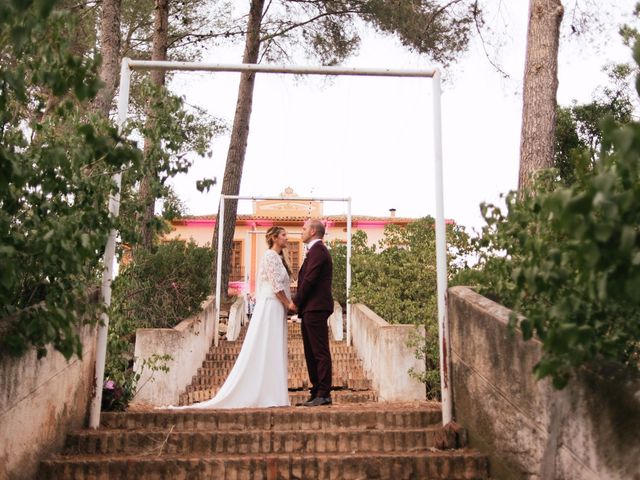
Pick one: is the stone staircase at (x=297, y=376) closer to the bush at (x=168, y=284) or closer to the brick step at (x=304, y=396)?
the brick step at (x=304, y=396)

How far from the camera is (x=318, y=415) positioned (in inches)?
228

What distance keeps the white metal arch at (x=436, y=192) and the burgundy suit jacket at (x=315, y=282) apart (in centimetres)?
163

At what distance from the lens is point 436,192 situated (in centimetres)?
595

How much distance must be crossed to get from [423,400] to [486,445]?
12.2 ft

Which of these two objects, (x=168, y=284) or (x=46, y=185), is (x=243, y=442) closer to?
(x=46, y=185)

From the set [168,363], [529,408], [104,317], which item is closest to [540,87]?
[168,363]

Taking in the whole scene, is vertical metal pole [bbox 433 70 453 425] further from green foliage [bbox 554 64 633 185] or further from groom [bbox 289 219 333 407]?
green foliage [bbox 554 64 633 185]

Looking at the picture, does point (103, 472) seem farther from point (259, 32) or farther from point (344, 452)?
point (259, 32)

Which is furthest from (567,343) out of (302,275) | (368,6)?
(368,6)

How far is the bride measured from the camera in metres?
7.56

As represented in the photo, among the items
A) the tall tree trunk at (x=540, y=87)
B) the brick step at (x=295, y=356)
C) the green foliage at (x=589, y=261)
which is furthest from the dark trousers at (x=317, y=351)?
the brick step at (x=295, y=356)

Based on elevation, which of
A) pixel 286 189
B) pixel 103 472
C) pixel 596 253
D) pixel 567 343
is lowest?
pixel 103 472

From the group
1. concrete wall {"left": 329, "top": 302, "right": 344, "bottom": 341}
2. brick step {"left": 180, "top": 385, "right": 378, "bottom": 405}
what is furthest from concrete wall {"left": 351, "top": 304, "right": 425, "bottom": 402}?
concrete wall {"left": 329, "top": 302, "right": 344, "bottom": 341}

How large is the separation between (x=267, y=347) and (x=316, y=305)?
2.29 feet
